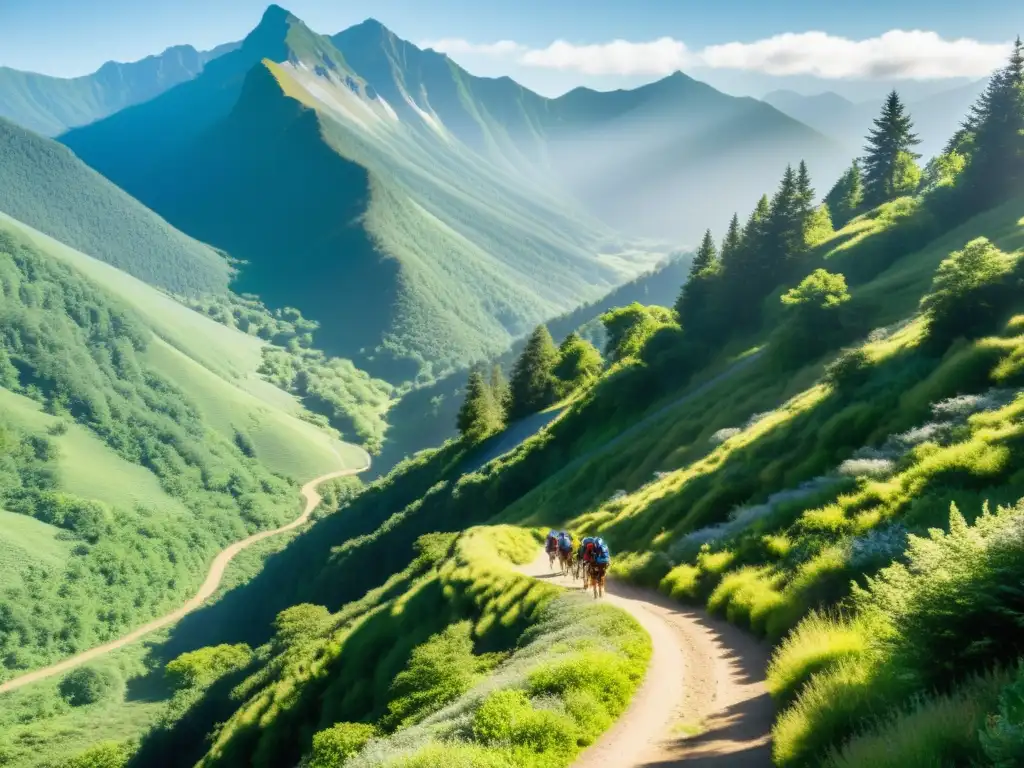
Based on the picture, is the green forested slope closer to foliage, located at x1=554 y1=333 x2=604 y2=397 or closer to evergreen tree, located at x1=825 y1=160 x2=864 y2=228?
evergreen tree, located at x1=825 y1=160 x2=864 y2=228

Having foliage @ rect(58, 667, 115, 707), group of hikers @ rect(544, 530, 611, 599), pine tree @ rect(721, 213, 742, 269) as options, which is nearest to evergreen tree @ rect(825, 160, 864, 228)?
pine tree @ rect(721, 213, 742, 269)

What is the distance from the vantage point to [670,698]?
1409 cm

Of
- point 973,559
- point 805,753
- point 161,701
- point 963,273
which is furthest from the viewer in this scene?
point 161,701

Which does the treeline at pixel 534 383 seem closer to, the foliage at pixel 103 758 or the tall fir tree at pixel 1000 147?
the tall fir tree at pixel 1000 147

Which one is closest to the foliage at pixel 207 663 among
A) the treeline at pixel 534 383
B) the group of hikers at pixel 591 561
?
the treeline at pixel 534 383

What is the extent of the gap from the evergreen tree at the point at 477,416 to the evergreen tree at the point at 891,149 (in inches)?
2422

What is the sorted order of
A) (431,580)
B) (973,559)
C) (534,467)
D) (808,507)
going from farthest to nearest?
(534,467) → (431,580) → (808,507) → (973,559)

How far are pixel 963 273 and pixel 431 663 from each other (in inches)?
1147

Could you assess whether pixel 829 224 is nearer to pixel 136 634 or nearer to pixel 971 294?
pixel 971 294

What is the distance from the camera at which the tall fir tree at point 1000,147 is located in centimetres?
6334

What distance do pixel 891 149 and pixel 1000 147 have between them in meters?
23.9

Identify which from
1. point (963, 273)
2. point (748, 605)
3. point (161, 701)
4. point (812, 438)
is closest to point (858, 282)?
point (963, 273)

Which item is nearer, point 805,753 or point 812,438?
point 805,753

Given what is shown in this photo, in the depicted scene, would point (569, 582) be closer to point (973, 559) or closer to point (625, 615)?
point (625, 615)
